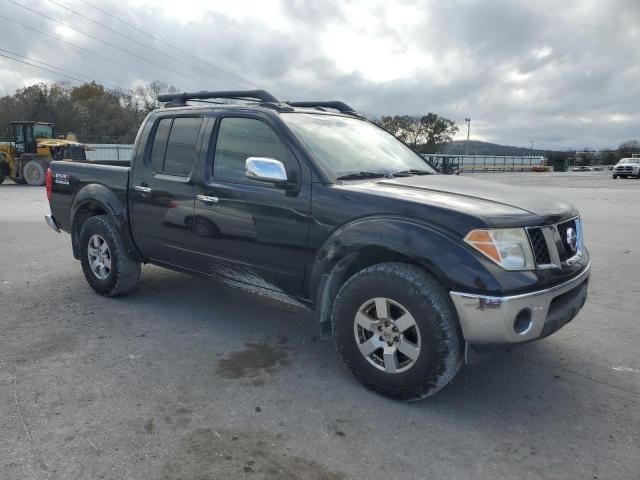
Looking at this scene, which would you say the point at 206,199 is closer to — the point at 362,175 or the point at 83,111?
the point at 362,175

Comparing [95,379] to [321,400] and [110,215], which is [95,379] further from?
[110,215]

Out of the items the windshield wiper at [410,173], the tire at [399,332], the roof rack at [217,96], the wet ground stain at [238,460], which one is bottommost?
the wet ground stain at [238,460]

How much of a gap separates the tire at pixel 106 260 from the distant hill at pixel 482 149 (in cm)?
8340

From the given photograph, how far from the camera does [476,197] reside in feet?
11.0

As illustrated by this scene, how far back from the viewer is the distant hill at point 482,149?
9397cm

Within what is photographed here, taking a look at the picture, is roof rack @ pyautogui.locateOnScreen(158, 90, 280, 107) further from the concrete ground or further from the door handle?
the concrete ground

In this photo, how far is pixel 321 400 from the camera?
3246 mm

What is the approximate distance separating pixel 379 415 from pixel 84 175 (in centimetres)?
393

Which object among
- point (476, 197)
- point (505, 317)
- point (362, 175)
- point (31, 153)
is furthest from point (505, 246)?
point (31, 153)

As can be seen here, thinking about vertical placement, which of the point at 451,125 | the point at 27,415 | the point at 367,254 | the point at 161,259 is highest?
the point at 451,125

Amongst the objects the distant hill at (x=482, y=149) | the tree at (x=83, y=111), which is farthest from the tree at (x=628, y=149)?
the tree at (x=83, y=111)

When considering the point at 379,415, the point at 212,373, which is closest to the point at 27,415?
the point at 212,373

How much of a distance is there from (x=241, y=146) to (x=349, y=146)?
2.74 ft

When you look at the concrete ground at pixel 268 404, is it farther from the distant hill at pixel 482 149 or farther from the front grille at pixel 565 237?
the distant hill at pixel 482 149
